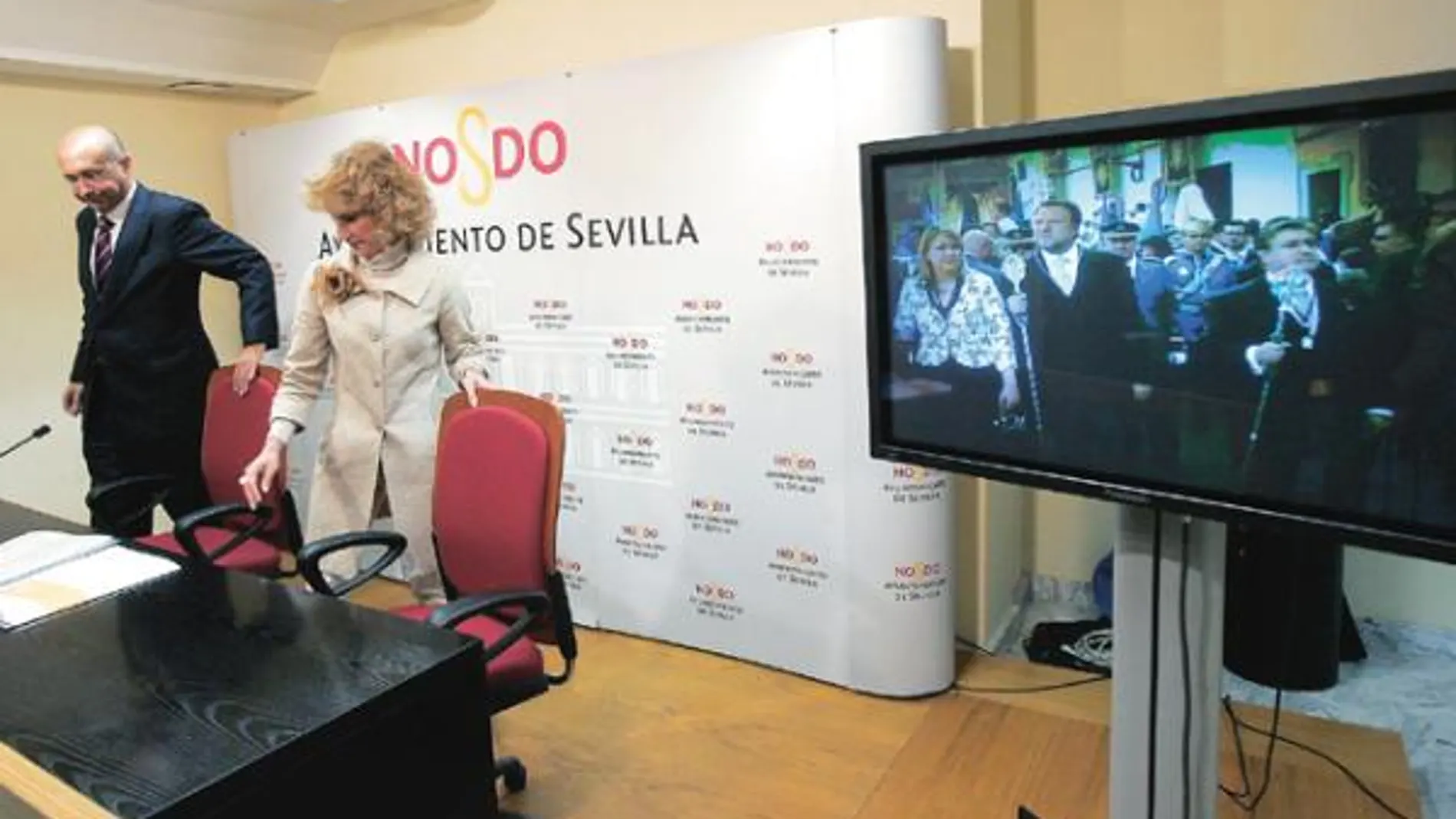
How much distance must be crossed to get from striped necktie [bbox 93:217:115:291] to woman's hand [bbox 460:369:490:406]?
5.04 feet

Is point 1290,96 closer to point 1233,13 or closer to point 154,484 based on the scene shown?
point 1233,13

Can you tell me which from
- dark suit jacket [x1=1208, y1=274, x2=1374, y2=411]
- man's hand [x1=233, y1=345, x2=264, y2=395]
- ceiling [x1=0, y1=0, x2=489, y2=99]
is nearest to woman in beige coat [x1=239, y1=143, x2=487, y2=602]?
man's hand [x1=233, y1=345, x2=264, y2=395]

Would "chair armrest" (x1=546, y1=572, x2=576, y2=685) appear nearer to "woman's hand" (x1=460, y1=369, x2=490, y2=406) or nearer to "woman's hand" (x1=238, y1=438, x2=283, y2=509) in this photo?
"woman's hand" (x1=460, y1=369, x2=490, y2=406)

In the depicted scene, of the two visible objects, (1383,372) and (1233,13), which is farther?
(1233,13)

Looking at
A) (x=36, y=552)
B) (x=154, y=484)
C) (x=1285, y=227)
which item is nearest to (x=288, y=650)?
(x=36, y=552)

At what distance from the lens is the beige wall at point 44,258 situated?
3.65 m

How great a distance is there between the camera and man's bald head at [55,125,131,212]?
2.97 meters

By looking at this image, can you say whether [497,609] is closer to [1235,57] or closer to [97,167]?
[97,167]

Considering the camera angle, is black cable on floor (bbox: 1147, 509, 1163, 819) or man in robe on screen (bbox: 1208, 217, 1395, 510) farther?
black cable on floor (bbox: 1147, 509, 1163, 819)

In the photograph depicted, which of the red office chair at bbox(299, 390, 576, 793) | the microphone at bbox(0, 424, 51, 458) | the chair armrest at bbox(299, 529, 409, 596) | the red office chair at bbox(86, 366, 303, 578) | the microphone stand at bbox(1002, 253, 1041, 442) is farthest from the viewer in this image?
the microphone at bbox(0, 424, 51, 458)

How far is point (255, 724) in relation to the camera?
52.8 inches

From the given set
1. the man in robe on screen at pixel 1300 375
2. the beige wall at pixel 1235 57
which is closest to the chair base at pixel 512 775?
the man in robe on screen at pixel 1300 375

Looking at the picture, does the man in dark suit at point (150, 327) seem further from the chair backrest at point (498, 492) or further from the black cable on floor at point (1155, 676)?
the black cable on floor at point (1155, 676)

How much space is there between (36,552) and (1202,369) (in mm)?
2280
